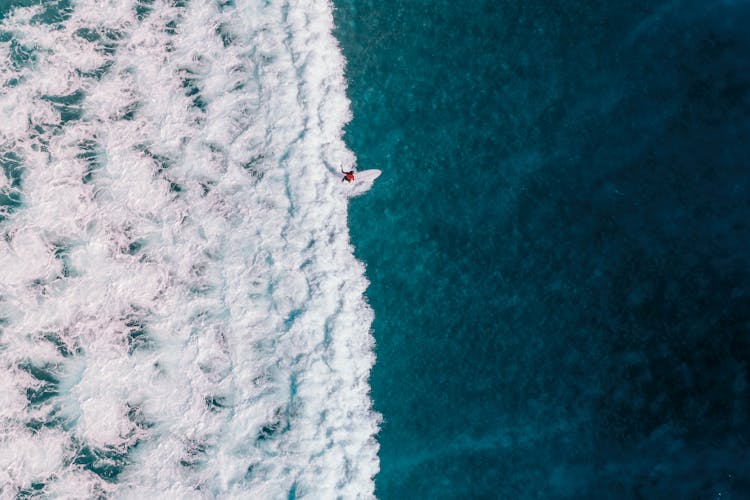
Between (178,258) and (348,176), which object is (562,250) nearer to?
(348,176)

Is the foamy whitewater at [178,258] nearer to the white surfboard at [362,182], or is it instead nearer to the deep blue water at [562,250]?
the white surfboard at [362,182]

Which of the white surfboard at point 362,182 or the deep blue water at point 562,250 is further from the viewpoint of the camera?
the white surfboard at point 362,182

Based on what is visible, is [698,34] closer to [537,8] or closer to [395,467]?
[537,8]

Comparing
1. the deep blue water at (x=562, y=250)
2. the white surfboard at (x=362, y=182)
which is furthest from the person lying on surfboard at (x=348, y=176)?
the deep blue water at (x=562, y=250)

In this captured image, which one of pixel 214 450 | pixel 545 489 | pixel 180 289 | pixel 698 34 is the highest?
pixel 698 34

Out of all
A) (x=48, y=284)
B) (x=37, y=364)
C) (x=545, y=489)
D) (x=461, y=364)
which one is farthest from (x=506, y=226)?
(x=37, y=364)

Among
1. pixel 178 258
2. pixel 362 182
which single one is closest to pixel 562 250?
pixel 362 182
